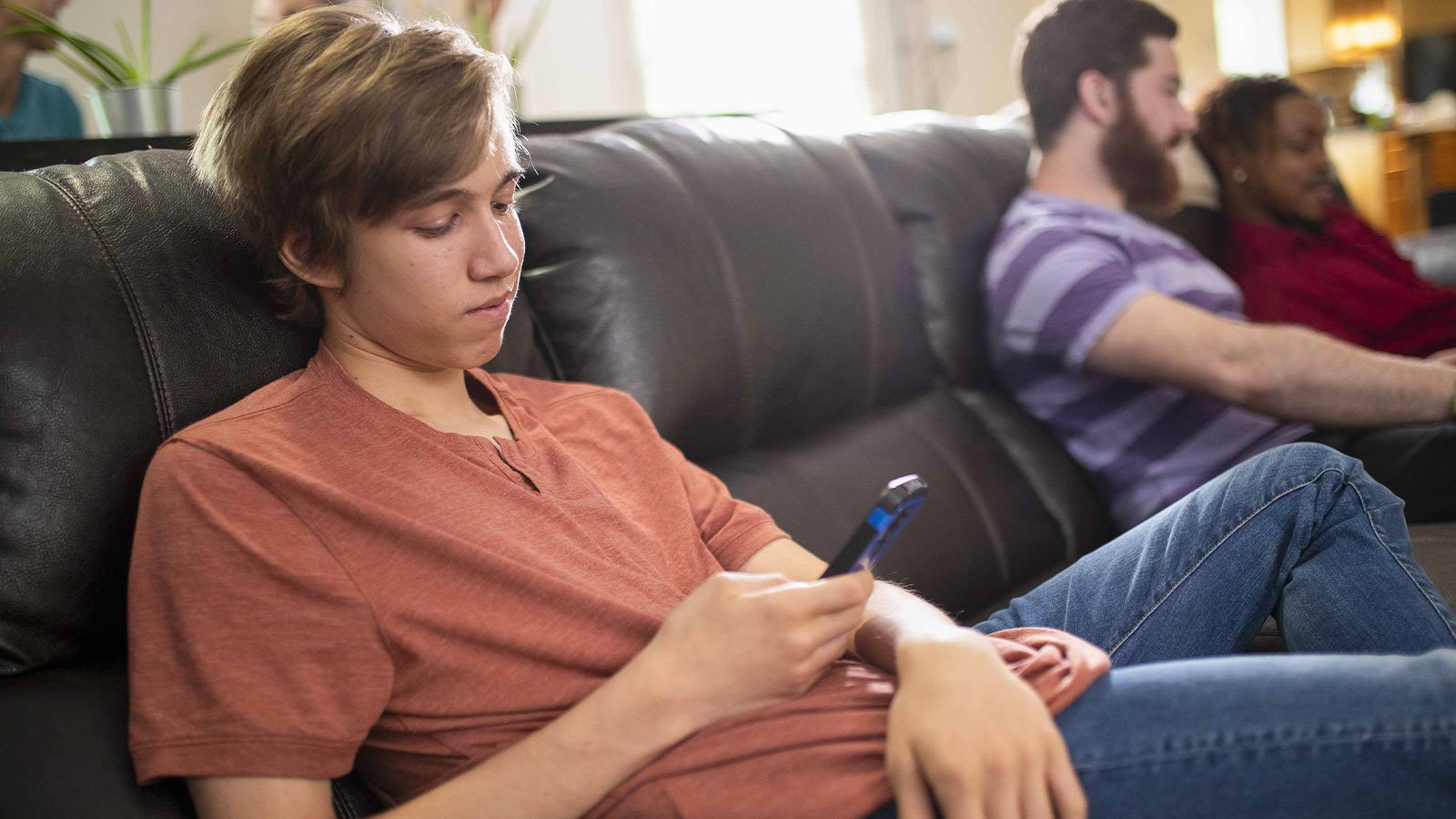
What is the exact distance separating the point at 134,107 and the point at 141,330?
768 millimetres

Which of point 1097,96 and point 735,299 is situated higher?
point 1097,96

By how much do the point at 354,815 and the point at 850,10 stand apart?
4.93 meters

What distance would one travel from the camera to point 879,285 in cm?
179

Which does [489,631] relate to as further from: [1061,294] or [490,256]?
[1061,294]

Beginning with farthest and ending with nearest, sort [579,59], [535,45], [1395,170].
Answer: [1395,170], [579,59], [535,45]

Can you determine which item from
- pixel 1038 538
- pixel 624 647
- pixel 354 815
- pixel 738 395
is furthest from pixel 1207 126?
pixel 354 815

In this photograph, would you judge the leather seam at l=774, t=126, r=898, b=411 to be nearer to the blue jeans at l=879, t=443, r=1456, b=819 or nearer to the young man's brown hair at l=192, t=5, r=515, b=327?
the blue jeans at l=879, t=443, r=1456, b=819

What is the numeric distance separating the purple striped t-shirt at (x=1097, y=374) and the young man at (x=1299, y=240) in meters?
0.50

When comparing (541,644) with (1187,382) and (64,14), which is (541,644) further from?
(64,14)

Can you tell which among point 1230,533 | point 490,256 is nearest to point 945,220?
point 1230,533

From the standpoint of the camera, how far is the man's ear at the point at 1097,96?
1.99 m

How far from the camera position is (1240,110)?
8.07ft

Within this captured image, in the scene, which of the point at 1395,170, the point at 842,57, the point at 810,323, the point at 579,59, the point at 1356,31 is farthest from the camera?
the point at 1356,31

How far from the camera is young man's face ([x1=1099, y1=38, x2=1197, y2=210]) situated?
1998 millimetres
